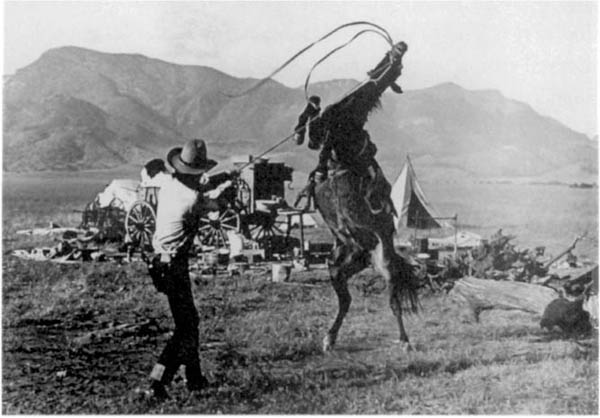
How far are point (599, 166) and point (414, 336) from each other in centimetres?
242

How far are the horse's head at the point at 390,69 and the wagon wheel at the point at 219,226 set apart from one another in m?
1.87

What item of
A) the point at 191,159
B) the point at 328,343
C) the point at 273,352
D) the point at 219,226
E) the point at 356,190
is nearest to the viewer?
the point at 191,159

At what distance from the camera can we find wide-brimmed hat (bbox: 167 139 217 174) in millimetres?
6098

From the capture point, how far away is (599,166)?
7.19 metres

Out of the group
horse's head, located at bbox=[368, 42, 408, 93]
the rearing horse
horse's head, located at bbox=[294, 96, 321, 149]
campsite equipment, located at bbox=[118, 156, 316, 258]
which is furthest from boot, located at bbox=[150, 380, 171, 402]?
horse's head, located at bbox=[368, 42, 408, 93]

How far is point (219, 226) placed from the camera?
733 centimetres

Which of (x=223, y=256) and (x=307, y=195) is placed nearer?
(x=307, y=195)

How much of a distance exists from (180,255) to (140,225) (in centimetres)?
115

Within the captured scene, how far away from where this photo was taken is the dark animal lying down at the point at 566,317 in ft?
22.5

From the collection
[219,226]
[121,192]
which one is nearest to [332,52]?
[219,226]

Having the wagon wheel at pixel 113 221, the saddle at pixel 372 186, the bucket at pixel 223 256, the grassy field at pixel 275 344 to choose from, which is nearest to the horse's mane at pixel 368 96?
the saddle at pixel 372 186

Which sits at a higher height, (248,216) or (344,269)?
(248,216)

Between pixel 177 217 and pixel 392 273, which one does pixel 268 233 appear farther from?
pixel 177 217

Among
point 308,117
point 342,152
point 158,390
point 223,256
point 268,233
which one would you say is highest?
point 308,117
